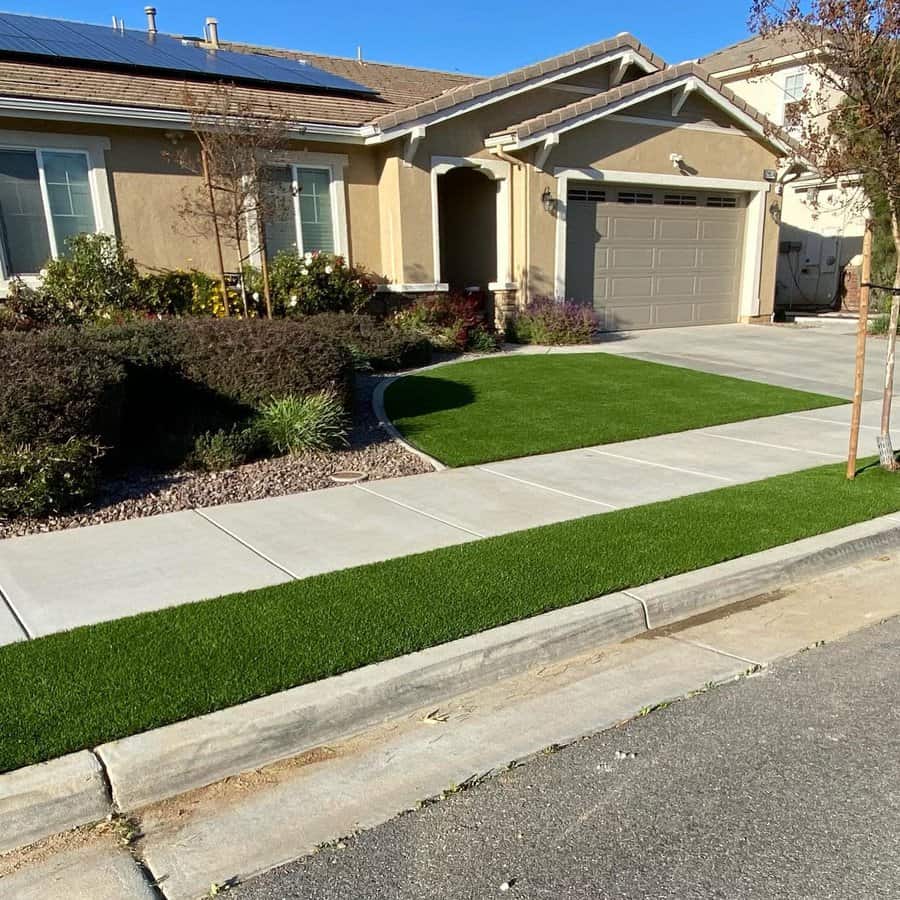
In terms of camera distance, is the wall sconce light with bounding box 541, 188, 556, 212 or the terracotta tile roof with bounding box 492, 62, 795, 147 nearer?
the terracotta tile roof with bounding box 492, 62, 795, 147

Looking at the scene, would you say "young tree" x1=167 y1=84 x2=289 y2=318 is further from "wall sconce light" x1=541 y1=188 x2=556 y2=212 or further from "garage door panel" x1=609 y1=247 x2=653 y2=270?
"garage door panel" x1=609 y1=247 x2=653 y2=270

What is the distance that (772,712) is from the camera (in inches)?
141

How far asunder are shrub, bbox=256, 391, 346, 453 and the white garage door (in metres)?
9.73

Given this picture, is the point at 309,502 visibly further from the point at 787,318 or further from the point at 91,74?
the point at 787,318

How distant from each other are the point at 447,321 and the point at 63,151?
6.51m

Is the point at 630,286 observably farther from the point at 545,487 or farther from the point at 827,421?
the point at 545,487

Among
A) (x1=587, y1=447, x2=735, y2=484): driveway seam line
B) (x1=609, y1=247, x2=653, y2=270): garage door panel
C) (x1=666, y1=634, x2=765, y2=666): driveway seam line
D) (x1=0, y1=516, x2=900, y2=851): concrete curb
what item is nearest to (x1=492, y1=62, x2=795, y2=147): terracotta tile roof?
(x1=609, y1=247, x2=653, y2=270): garage door panel

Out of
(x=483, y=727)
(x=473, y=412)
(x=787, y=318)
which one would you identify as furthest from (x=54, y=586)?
(x=787, y=318)

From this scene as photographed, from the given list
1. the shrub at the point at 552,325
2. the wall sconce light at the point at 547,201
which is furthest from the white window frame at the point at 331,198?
the wall sconce light at the point at 547,201

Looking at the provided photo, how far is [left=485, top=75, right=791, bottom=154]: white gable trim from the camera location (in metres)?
14.6

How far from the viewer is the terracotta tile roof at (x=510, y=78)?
13.6 metres

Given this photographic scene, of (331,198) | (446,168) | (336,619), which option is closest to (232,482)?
(336,619)

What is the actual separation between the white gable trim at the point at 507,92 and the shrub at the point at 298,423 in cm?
756

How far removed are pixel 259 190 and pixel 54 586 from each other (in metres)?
8.01
